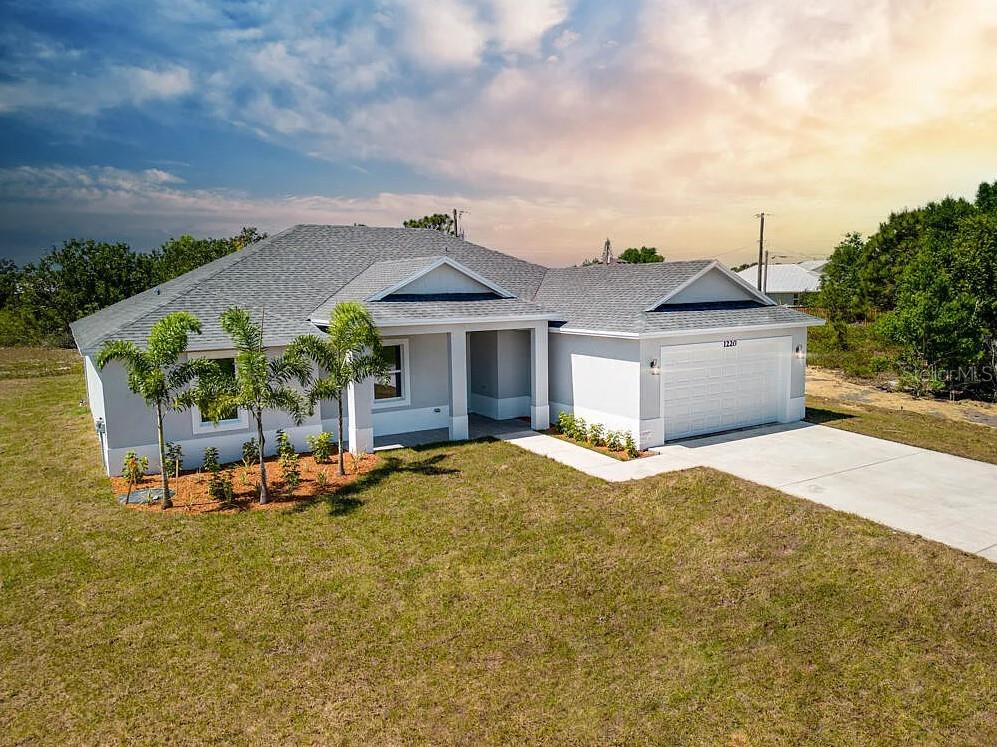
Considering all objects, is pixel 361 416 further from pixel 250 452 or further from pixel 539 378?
pixel 539 378

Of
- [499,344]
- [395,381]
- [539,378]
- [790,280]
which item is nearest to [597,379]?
[539,378]

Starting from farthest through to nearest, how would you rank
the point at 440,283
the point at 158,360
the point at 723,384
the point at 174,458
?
1. the point at 440,283
2. the point at 723,384
3. the point at 174,458
4. the point at 158,360

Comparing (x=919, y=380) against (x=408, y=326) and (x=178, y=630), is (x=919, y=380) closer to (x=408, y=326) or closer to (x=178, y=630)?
(x=408, y=326)

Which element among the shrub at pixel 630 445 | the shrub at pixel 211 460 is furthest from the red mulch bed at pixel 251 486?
the shrub at pixel 630 445

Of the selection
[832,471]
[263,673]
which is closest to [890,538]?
[832,471]

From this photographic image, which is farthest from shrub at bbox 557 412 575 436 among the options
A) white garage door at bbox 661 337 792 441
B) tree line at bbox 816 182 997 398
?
tree line at bbox 816 182 997 398
